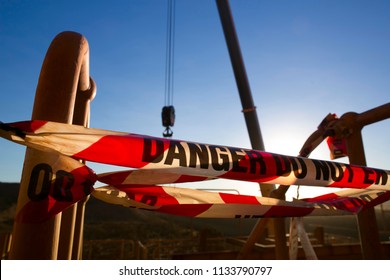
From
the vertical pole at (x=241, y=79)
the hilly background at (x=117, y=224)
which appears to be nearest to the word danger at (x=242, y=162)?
the vertical pole at (x=241, y=79)

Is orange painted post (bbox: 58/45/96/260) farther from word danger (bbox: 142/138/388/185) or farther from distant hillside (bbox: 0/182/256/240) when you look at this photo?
distant hillside (bbox: 0/182/256/240)

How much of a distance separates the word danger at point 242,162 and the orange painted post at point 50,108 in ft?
1.93

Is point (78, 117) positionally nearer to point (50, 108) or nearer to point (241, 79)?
point (50, 108)

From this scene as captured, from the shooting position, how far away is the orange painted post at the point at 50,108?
1364 millimetres

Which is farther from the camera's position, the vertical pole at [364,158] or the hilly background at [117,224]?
the hilly background at [117,224]

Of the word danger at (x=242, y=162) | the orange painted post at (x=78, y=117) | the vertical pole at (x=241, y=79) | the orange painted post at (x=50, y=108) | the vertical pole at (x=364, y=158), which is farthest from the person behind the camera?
the vertical pole at (x=241, y=79)

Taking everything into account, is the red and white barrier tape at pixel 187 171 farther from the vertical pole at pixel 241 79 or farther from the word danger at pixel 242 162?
the vertical pole at pixel 241 79

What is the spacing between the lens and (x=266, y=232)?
395 inches

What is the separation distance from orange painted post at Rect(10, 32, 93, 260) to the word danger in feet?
1.93

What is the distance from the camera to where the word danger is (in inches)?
62.3

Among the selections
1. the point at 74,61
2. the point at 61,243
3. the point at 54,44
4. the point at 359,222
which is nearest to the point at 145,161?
the point at 74,61

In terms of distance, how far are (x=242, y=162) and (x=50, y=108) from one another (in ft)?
4.32

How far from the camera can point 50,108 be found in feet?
4.97

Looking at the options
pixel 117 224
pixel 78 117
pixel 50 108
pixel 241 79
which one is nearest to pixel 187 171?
pixel 50 108
